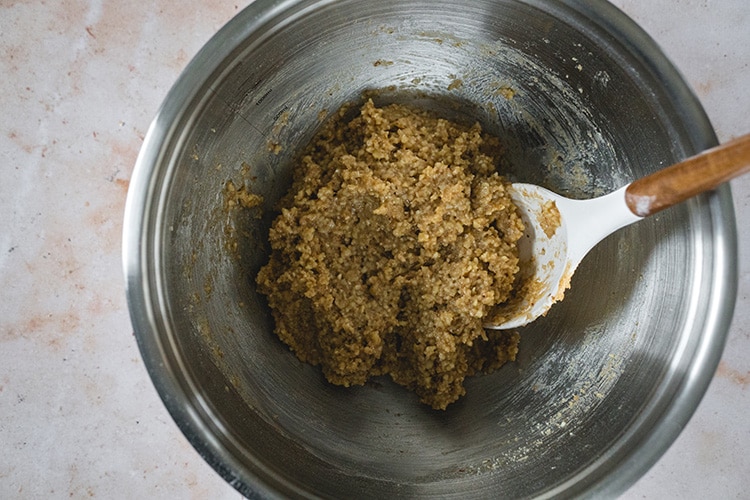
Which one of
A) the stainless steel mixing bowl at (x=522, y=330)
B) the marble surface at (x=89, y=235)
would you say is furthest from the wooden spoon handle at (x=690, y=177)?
the marble surface at (x=89, y=235)

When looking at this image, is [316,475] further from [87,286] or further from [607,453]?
[87,286]

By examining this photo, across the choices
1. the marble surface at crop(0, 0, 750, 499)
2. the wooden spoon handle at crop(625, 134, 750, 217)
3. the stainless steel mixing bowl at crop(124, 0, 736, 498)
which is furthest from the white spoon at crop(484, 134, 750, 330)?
the marble surface at crop(0, 0, 750, 499)

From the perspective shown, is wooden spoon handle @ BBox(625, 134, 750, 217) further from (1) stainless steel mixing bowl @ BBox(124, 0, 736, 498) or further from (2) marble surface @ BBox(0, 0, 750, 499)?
(2) marble surface @ BBox(0, 0, 750, 499)

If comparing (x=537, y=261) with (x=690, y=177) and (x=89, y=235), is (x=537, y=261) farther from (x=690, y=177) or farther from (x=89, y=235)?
(x=89, y=235)

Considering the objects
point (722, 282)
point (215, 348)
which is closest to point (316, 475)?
point (215, 348)

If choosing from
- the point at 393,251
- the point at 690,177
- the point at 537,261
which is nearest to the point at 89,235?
the point at 393,251
